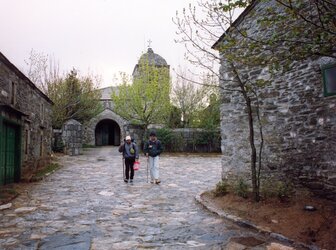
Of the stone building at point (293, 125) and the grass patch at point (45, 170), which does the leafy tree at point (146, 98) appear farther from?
the stone building at point (293, 125)

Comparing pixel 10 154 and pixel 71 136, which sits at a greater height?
pixel 71 136

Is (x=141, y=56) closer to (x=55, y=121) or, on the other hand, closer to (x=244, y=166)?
(x=55, y=121)

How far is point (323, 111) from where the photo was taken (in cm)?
643

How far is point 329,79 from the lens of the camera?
6332 mm

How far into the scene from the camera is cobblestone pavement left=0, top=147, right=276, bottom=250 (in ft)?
16.0

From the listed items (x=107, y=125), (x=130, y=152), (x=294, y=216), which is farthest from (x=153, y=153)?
(x=107, y=125)

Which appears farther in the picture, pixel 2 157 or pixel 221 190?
pixel 2 157

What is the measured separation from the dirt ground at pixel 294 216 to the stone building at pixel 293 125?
1.46ft

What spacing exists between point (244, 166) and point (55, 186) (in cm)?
592

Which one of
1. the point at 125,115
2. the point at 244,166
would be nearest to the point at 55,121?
the point at 125,115

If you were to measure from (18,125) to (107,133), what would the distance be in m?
24.5

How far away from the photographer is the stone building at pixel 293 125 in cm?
633

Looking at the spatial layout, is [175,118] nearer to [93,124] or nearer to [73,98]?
[73,98]

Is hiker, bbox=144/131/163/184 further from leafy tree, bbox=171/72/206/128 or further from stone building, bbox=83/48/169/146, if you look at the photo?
stone building, bbox=83/48/169/146
